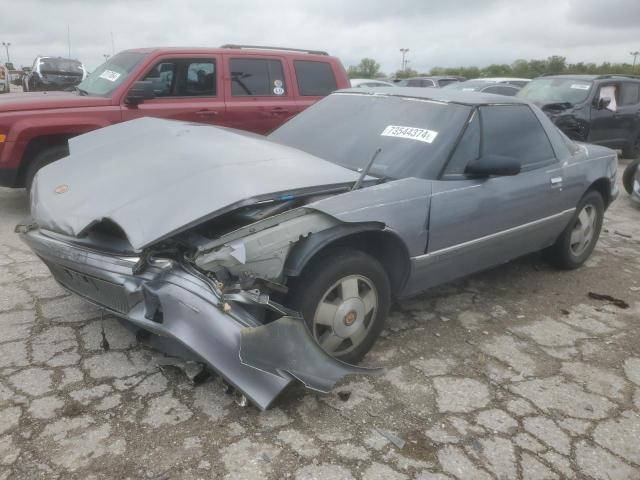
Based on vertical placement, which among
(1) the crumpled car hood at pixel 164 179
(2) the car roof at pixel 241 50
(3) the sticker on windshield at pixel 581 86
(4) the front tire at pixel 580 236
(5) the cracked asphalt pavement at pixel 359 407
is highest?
(2) the car roof at pixel 241 50

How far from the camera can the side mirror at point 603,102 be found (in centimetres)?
951

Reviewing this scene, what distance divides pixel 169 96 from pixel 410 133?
139 inches

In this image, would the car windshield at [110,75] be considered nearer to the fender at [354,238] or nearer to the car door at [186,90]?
the car door at [186,90]

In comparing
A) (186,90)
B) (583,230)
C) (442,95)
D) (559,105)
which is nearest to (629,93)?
(559,105)

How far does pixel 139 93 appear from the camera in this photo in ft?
18.3

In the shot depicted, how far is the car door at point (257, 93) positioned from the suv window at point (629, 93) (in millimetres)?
7043

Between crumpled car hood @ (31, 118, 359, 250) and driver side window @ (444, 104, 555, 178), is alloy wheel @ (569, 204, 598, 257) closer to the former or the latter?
driver side window @ (444, 104, 555, 178)

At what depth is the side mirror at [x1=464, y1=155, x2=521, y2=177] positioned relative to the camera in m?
3.18

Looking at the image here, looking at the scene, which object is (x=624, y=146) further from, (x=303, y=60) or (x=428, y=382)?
(x=428, y=382)

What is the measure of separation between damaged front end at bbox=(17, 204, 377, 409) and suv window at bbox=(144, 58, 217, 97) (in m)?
3.75

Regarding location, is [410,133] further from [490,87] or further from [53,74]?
[53,74]

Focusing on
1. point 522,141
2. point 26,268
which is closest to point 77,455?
point 26,268

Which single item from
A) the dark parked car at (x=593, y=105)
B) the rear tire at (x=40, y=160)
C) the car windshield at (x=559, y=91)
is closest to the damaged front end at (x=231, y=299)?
the rear tire at (x=40, y=160)

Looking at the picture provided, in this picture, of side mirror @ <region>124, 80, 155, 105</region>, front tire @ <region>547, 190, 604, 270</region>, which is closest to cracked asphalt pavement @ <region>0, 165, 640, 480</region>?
front tire @ <region>547, 190, 604, 270</region>
